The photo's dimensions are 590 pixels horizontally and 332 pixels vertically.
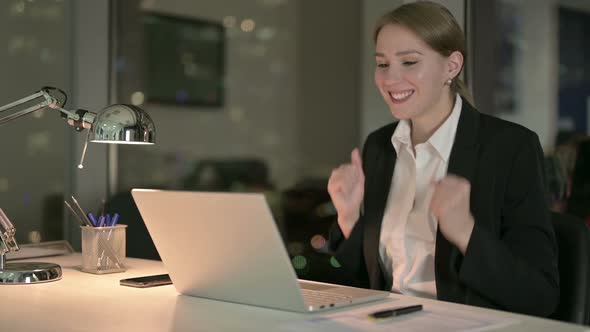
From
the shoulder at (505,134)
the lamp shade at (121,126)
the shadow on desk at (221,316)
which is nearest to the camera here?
the shadow on desk at (221,316)

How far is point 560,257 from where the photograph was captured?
1.62 meters

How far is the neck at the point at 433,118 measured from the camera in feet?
6.24

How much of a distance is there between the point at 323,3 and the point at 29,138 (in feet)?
4.22

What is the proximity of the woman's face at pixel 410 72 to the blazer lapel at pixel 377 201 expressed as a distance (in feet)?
0.47

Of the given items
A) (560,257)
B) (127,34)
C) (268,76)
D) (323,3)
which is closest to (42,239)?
(127,34)

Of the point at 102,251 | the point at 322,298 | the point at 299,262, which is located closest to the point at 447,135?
the point at 322,298

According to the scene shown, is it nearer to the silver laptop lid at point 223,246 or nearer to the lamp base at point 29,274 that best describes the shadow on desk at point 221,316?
the silver laptop lid at point 223,246

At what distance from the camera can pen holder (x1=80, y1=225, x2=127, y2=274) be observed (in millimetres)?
1837

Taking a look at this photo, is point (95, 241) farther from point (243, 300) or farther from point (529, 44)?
point (529, 44)

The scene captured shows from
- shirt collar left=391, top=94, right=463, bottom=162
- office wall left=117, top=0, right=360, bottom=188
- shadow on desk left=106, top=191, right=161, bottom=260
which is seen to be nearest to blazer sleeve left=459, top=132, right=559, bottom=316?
shirt collar left=391, top=94, right=463, bottom=162

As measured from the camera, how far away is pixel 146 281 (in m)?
1.63

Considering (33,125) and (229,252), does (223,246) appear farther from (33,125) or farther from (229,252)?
(33,125)

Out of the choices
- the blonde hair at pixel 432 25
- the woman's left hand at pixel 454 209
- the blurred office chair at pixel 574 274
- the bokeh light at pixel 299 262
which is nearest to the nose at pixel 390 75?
the blonde hair at pixel 432 25

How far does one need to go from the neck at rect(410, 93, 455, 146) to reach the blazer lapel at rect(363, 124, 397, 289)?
91 mm
